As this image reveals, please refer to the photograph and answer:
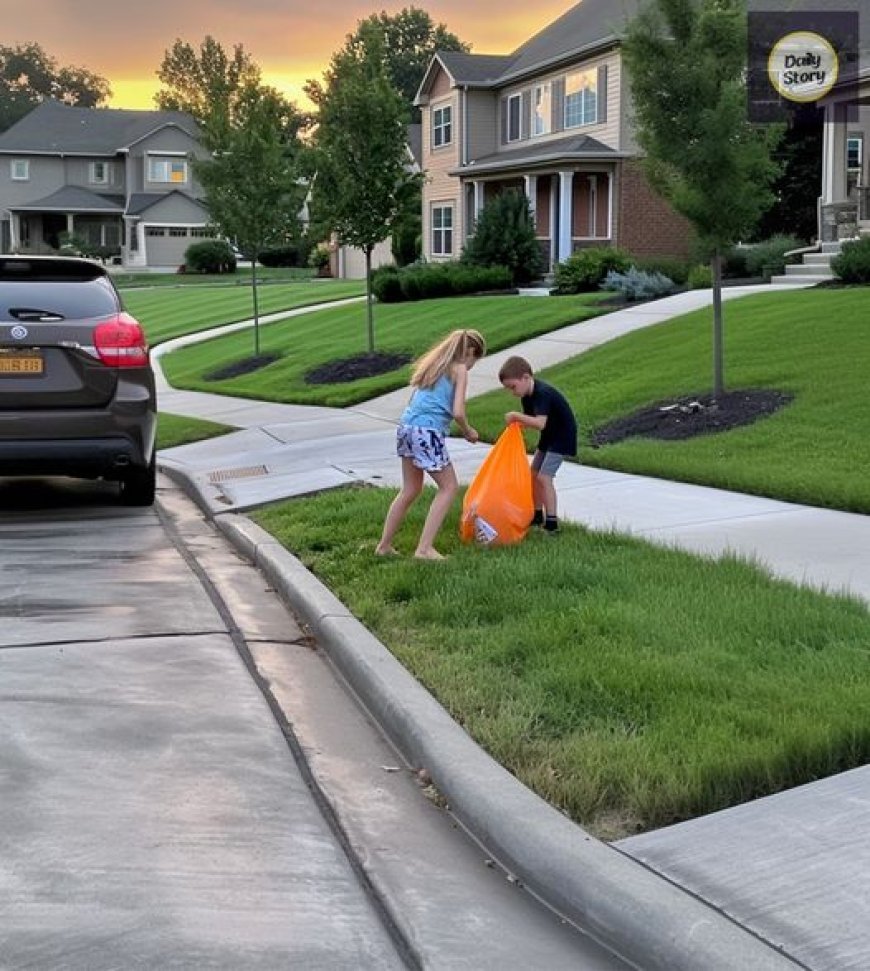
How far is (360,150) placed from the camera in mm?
20672

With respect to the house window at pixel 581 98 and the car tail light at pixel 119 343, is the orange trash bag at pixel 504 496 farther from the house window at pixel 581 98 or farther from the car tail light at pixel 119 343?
the house window at pixel 581 98

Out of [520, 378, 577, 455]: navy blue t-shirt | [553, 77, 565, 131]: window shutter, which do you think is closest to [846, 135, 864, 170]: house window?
[553, 77, 565, 131]: window shutter

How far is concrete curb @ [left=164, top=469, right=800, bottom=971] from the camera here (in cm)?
308

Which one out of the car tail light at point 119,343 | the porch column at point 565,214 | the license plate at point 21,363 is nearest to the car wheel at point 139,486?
the car tail light at point 119,343

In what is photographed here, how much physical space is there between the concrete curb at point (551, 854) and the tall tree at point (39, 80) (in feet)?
423

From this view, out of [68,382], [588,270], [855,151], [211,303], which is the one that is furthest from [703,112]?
[211,303]

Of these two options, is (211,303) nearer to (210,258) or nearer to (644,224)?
(644,224)

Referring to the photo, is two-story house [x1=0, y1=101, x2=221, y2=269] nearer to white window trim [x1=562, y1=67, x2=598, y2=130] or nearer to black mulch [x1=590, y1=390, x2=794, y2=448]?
white window trim [x1=562, y1=67, x2=598, y2=130]

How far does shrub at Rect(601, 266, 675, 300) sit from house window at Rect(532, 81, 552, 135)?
15.3 meters

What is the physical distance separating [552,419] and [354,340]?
53.1ft

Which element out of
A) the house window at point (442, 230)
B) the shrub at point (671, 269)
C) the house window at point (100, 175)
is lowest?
the shrub at point (671, 269)

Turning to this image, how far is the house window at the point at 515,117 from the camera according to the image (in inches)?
1581

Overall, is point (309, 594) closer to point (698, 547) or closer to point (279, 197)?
point (698, 547)

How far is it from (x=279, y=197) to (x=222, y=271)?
132 feet
